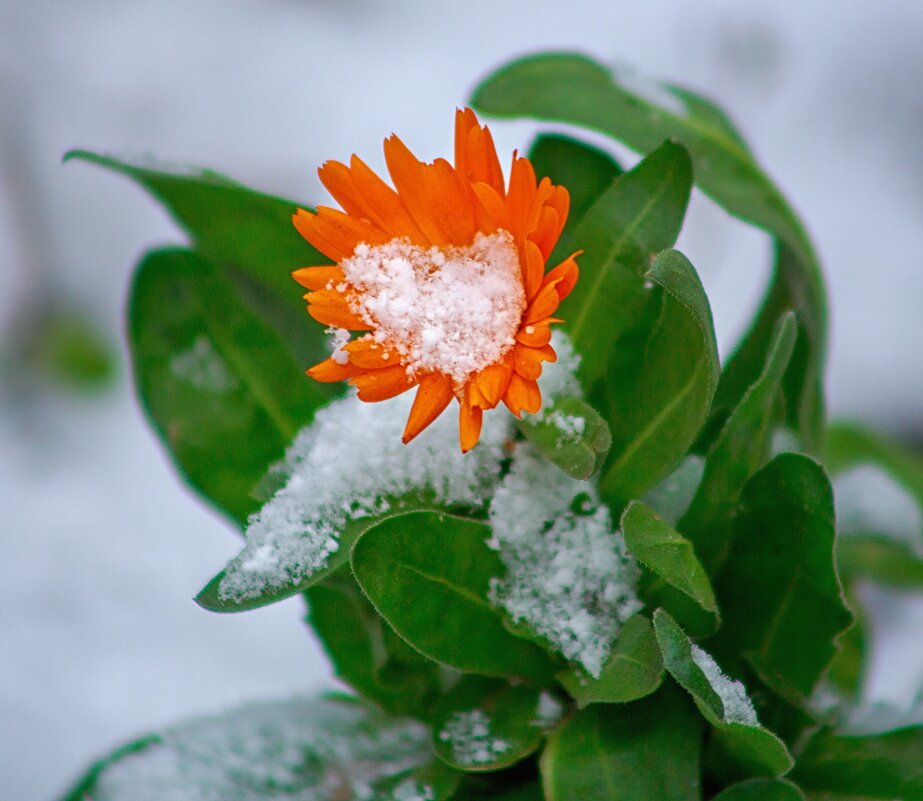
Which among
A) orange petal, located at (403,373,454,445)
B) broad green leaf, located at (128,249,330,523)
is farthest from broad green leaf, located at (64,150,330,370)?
orange petal, located at (403,373,454,445)

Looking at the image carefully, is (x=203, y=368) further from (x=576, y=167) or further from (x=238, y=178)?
(x=238, y=178)

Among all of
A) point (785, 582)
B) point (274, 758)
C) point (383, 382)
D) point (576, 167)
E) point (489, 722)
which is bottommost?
point (274, 758)

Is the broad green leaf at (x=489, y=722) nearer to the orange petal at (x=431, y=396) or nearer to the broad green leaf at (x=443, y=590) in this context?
the broad green leaf at (x=443, y=590)

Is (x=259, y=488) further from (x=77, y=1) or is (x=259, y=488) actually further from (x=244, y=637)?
(x=77, y=1)

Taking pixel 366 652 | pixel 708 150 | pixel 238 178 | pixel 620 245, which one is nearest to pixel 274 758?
pixel 366 652

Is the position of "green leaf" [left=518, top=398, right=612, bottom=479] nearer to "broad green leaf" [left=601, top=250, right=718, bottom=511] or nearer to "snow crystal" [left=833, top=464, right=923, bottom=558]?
"broad green leaf" [left=601, top=250, right=718, bottom=511]
